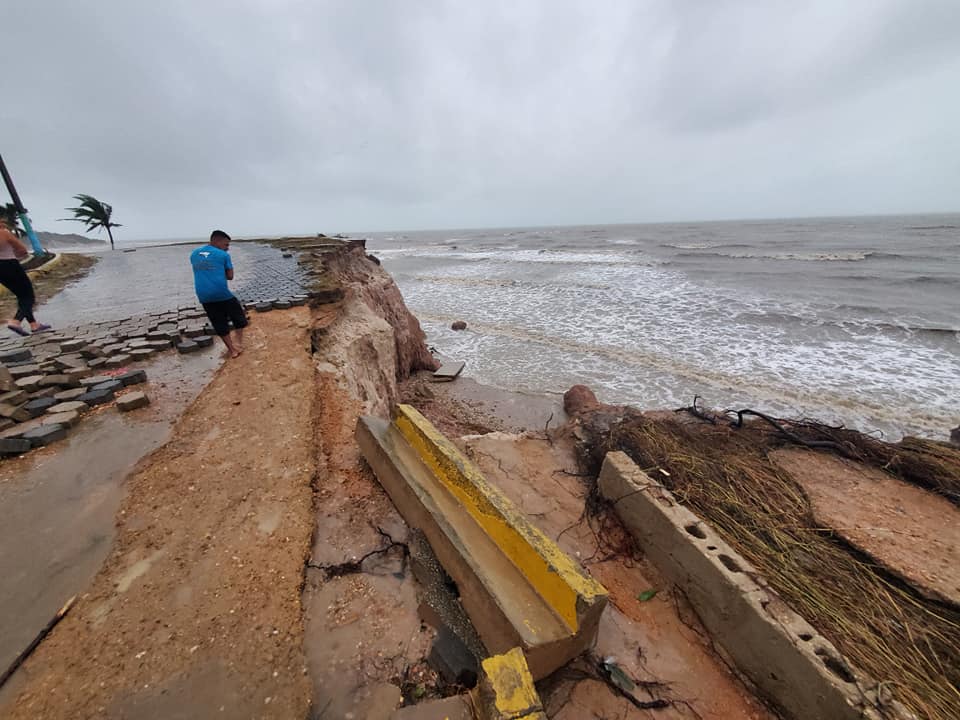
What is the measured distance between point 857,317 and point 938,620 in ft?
51.3

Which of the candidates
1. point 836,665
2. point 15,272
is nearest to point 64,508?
point 836,665

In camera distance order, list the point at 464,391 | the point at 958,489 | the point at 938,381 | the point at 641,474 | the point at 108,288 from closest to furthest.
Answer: the point at 641,474
the point at 958,489
the point at 938,381
the point at 464,391
the point at 108,288

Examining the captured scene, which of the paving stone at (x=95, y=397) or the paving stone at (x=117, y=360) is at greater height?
the paving stone at (x=117, y=360)

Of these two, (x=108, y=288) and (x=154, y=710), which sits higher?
(x=108, y=288)

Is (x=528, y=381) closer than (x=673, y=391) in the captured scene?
No

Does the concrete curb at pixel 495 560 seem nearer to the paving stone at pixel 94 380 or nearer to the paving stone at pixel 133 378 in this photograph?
the paving stone at pixel 133 378

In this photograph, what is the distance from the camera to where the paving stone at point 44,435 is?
3373 millimetres

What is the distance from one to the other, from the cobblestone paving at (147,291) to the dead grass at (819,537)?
24.8 ft

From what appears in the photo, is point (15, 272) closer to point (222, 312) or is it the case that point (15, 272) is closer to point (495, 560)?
point (222, 312)

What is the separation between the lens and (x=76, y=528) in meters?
2.60

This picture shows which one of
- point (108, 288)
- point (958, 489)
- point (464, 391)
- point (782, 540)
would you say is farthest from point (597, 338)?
point (108, 288)

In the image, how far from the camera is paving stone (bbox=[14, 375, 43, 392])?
13.6 feet

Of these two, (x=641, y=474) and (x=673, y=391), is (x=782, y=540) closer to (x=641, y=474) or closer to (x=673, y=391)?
(x=641, y=474)

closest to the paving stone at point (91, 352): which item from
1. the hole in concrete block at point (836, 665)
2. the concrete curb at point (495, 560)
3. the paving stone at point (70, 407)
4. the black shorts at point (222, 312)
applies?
the paving stone at point (70, 407)
